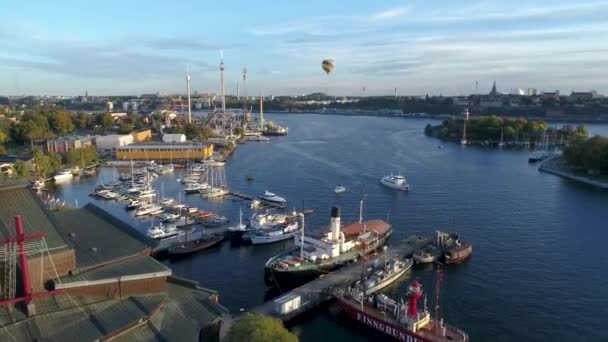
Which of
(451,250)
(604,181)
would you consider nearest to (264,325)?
(451,250)

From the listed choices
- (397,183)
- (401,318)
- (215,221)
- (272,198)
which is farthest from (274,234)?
(397,183)

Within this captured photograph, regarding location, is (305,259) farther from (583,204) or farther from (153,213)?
(583,204)

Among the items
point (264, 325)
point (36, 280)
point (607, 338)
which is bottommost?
point (607, 338)

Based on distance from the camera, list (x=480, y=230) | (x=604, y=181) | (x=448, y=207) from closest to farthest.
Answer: (x=480, y=230), (x=448, y=207), (x=604, y=181)

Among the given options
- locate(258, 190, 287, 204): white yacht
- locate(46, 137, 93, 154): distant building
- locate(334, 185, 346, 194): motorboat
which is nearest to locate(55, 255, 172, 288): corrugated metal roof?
locate(258, 190, 287, 204): white yacht

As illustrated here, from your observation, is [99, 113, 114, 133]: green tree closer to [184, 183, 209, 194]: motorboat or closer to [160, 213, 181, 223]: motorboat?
[184, 183, 209, 194]: motorboat

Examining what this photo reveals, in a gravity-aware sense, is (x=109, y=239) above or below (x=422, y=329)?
above

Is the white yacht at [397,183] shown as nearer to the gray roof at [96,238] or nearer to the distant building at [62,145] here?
the gray roof at [96,238]
